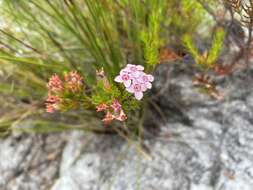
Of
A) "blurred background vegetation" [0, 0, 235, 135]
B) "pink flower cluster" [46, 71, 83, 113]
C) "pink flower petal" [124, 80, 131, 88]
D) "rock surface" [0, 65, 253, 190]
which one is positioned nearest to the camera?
"pink flower petal" [124, 80, 131, 88]

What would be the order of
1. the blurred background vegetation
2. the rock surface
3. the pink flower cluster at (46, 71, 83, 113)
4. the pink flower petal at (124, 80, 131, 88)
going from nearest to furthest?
the pink flower petal at (124, 80, 131, 88)
the pink flower cluster at (46, 71, 83, 113)
the blurred background vegetation
the rock surface

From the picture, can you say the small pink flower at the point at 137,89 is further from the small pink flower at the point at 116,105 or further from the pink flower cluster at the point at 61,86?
the pink flower cluster at the point at 61,86

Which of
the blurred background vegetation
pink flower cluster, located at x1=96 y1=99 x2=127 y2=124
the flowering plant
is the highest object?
the blurred background vegetation

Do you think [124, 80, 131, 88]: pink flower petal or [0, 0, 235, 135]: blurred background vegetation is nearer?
[124, 80, 131, 88]: pink flower petal

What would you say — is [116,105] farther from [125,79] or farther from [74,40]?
[74,40]

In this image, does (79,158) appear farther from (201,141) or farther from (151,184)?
(201,141)

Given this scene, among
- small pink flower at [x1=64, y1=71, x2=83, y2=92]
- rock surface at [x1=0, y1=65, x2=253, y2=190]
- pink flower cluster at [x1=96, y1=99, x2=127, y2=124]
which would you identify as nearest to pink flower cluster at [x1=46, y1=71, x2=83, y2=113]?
small pink flower at [x1=64, y1=71, x2=83, y2=92]

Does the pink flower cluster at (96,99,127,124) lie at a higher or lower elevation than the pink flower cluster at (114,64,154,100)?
lower

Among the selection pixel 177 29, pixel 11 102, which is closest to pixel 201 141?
pixel 177 29

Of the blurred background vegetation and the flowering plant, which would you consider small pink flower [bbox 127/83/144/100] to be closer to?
the flowering plant
